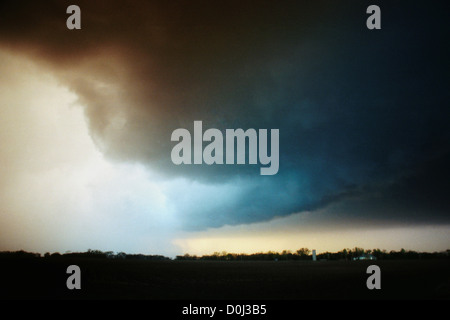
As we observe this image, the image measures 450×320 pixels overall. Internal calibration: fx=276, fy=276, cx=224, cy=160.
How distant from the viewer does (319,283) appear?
20719 mm

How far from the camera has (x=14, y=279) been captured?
66.5 ft

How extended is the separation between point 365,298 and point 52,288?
19.6 m

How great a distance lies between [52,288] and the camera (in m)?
18.1

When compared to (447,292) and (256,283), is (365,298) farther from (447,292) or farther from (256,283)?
(256,283)

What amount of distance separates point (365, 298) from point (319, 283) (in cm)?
492
